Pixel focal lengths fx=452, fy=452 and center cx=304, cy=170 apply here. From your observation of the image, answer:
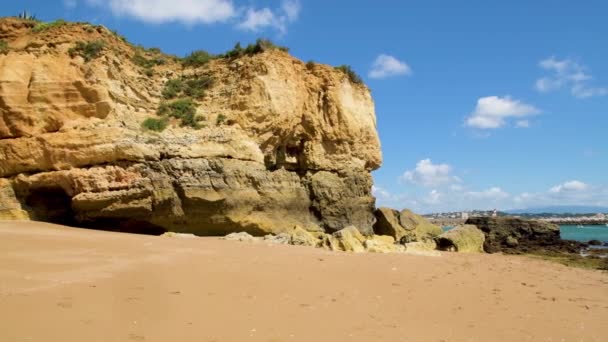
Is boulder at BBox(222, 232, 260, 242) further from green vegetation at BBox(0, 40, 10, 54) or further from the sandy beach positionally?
green vegetation at BBox(0, 40, 10, 54)

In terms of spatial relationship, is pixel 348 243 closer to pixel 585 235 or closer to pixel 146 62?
pixel 146 62

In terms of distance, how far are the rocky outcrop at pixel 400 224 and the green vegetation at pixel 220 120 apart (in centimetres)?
908

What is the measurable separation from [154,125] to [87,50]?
130 inches

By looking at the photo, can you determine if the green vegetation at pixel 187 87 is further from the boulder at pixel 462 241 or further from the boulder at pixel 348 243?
the boulder at pixel 462 241

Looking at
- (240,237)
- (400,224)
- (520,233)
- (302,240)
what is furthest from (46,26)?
(520,233)

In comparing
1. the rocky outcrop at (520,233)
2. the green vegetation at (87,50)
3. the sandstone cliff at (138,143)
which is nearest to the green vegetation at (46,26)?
the sandstone cliff at (138,143)

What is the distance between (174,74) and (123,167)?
6.11 m

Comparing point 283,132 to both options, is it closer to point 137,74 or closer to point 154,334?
point 137,74

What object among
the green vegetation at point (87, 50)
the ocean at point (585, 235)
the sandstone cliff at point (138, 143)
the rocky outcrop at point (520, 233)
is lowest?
the ocean at point (585, 235)

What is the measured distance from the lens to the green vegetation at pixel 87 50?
1474 cm

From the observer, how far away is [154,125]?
14852mm

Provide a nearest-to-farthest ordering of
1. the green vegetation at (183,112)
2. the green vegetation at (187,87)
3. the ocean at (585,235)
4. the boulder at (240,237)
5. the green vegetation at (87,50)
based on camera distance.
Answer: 1. the boulder at (240,237)
2. the green vegetation at (87,50)
3. the green vegetation at (183,112)
4. the green vegetation at (187,87)
5. the ocean at (585,235)

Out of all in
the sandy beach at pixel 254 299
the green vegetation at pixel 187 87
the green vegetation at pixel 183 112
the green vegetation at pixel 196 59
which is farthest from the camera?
the green vegetation at pixel 196 59

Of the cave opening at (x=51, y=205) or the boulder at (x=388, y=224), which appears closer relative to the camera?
the cave opening at (x=51, y=205)
